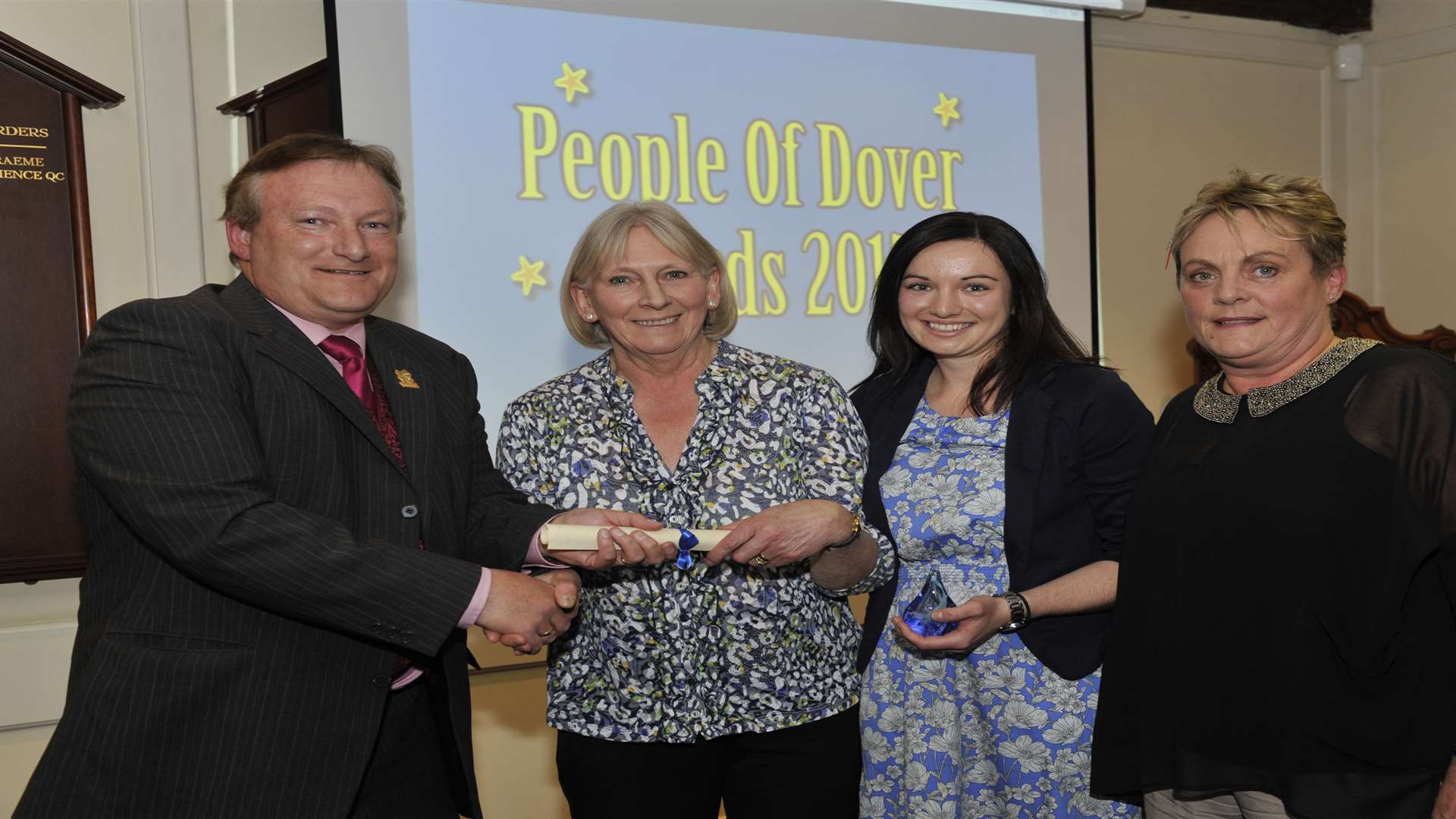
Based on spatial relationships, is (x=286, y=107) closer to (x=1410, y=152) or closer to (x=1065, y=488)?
(x=1065, y=488)

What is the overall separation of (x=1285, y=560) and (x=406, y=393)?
1384 mm

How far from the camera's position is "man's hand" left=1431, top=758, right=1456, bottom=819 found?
154cm

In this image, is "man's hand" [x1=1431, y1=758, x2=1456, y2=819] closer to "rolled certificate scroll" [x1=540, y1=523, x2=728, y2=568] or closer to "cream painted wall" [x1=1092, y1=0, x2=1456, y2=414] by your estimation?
"rolled certificate scroll" [x1=540, y1=523, x2=728, y2=568]

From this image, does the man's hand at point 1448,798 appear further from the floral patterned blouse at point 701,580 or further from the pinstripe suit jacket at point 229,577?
the pinstripe suit jacket at point 229,577

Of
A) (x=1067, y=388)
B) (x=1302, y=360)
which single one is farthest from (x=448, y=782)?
(x=1302, y=360)

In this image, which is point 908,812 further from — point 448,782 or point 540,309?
point 540,309

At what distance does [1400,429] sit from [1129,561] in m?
0.48

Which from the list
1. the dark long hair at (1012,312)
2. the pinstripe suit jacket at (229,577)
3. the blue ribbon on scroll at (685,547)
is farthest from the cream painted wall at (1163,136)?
the pinstripe suit jacket at (229,577)

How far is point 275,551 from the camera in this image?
1.52 m

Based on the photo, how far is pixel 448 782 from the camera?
191 cm

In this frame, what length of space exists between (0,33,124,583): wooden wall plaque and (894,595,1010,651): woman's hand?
249 centimetres

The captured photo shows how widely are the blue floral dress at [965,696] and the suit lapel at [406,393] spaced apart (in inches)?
33.4

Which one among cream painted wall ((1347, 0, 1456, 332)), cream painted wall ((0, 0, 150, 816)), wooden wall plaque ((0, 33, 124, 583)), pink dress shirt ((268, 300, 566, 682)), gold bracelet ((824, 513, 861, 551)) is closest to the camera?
pink dress shirt ((268, 300, 566, 682))

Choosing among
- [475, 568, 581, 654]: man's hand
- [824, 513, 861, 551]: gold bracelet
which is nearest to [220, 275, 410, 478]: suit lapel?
[475, 568, 581, 654]: man's hand
